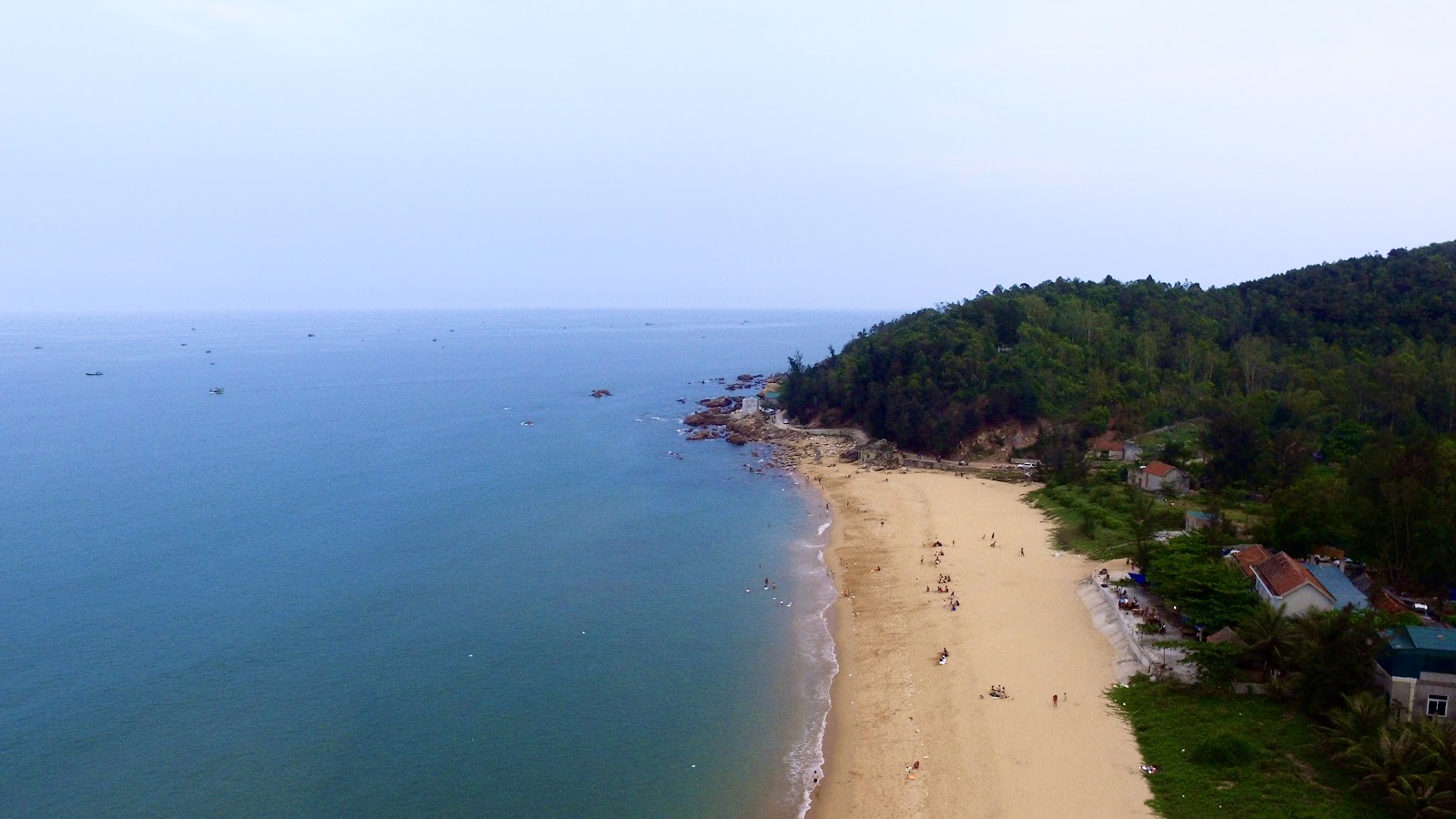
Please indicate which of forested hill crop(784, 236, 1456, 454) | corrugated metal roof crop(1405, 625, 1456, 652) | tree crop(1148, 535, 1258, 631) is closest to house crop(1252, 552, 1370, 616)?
tree crop(1148, 535, 1258, 631)

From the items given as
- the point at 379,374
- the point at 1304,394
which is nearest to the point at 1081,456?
the point at 1304,394

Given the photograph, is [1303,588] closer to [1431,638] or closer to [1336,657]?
[1336,657]

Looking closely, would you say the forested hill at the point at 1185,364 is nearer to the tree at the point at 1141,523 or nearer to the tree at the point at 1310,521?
the tree at the point at 1141,523

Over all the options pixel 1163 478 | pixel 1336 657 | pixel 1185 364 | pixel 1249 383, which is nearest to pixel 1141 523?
pixel 1163 478

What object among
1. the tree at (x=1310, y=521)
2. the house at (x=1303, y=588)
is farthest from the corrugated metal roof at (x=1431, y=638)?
the tree at (x=1310, y=521)

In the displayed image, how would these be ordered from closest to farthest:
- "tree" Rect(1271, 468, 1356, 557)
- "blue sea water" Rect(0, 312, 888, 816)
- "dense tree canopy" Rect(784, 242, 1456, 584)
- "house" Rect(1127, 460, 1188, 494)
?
1. "blue sea water" Rect(0, 312, 888, 816)
2. "tree" Rect(1271, 468, 1356, 557)
3. "dense tree canopy" Rect(784, 242, 1456, 584)
4. "house" Rect(1127, 460, 1188, 494)

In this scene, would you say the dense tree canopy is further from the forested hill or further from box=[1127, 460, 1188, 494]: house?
box=[1127, 460, 1188, 494]: house

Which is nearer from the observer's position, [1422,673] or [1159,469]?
[1422,673]
